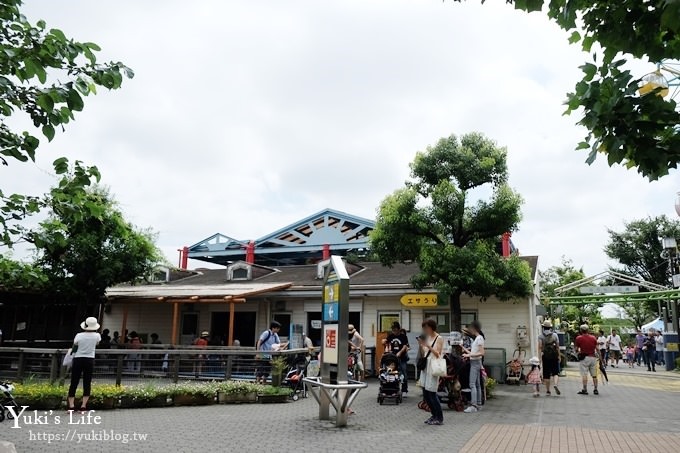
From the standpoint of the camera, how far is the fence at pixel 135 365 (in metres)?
10.8

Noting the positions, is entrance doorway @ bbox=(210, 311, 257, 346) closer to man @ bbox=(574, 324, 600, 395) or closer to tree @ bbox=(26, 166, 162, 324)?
tree @ bbox=(26, 166, 162, 324)

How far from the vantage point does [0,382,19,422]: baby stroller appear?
7954mm

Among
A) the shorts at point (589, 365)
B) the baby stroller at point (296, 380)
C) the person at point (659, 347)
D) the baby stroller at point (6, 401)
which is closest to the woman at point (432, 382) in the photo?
the baby stroller at point (296, 380)

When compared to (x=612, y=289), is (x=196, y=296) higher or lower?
lower

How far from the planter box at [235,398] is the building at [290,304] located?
679cm

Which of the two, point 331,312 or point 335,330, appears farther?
point 331,312

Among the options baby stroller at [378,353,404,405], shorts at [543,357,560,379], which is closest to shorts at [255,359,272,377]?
baby stroller at [378,353,404,405]

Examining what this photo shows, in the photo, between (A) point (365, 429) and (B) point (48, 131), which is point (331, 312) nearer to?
(A) point (365, 429)

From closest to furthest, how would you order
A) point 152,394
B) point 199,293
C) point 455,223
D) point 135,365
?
point 152,394 < point 135,365 < point 455,223 < point 199,293

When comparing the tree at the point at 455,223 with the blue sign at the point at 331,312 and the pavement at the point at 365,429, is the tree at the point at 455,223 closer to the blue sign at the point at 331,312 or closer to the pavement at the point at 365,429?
the pavement at the point at 365,429

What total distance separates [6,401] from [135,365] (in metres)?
3.30

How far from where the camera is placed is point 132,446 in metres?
6.52

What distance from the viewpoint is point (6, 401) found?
8.60 m

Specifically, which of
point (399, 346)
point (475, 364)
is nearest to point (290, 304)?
point (399, 346)
